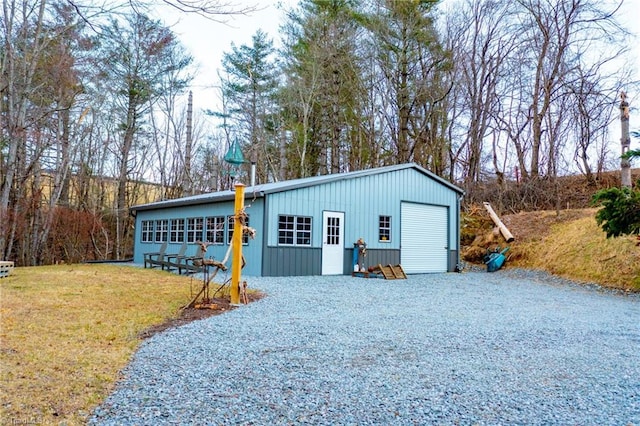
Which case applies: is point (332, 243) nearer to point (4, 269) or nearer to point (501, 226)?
point (501, 226)

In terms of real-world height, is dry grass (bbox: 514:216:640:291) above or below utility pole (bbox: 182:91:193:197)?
below

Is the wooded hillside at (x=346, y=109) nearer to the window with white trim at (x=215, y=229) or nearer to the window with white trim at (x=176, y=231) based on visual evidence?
the window with white trim at (x=176, y=231)

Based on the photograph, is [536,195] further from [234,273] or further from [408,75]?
[234,273]

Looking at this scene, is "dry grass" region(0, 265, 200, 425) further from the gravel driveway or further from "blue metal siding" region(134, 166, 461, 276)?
"blue metal siding" region(134, 166, 461, 276)

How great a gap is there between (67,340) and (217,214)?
8.41 metres

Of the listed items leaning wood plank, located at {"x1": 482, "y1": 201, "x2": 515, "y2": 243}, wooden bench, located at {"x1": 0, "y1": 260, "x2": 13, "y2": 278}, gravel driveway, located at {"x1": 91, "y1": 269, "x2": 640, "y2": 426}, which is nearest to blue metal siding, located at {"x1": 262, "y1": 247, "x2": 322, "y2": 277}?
gravel driveway, located at {"x1": 91, "y1": 269, "x2": 640, "y2": 426}

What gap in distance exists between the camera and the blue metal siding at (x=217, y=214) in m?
11.0

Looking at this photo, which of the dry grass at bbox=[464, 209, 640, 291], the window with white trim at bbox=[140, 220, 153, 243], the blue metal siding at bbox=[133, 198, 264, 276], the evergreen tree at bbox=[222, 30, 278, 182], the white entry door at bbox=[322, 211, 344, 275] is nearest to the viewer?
the dry grass at bbox=[464, 209, 640, 291]

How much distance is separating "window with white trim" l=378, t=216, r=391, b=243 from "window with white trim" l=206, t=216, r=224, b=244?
4480 mm

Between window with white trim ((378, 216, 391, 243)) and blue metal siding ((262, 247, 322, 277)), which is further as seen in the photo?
window with white trim ((378, 216, 391, 243))

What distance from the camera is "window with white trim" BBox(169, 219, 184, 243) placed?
14.5m

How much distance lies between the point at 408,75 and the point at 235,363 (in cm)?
1647

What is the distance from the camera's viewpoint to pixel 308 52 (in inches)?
742

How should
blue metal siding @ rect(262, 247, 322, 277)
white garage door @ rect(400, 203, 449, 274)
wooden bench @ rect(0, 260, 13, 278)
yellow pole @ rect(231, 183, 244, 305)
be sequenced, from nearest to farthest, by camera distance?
1. yellow pole @ rect(231, 183, 244, 305)
2. wooden bench @ rect(0, 260, 13, 278)
3. blue metal siding @ rect(262, 247, 322, 277)
4. white garage door @ rect(400, 203, 449, 274)
